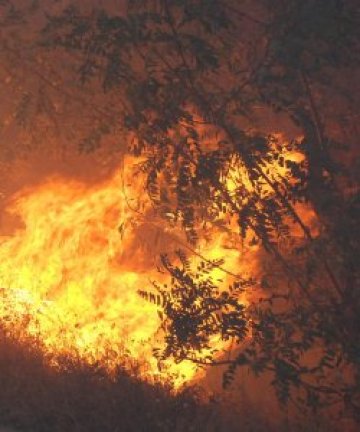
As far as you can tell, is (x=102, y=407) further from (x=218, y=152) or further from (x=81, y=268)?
(x=81, y=268)

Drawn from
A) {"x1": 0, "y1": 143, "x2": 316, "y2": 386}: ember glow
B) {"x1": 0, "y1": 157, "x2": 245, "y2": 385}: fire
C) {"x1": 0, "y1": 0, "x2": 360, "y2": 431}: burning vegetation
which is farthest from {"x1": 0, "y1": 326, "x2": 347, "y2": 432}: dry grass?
{"x1": 0, "y1": 157, "x2": 245, "y2": 385}: fire

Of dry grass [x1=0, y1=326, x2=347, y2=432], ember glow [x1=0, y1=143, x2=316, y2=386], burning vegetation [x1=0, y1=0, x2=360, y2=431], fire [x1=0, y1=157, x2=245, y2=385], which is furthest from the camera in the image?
fire [x1=0, y1=157, x2=245, y2=385]

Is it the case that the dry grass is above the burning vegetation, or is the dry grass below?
below

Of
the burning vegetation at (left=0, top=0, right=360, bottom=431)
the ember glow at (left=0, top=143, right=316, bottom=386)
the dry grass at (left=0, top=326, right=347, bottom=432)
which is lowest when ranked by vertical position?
the dry grass at (left=0, top=326, right=347, bottom=432)

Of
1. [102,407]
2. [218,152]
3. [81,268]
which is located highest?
[81,268]

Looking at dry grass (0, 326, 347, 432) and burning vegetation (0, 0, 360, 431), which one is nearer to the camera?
burning vegetation (0, 0, 360, 431)

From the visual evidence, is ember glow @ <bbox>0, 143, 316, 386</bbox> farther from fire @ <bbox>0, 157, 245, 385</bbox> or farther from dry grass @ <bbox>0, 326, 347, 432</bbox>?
dry grass @ <bbox>0, 326, 347, 432</bbox>

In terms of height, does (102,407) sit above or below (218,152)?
below

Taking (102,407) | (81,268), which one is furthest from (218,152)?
(81,268)

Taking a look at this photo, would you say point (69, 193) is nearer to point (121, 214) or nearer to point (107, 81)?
point (121, 214)

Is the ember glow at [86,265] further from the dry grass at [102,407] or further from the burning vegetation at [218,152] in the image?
the dry grass at [102,407]

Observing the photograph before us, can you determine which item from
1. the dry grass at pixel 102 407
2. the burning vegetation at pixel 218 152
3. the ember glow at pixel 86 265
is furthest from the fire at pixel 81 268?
the dry grass at pixel 102 407

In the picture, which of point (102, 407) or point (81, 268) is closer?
point (102, 407)

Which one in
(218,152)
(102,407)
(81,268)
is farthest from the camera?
(81,268)
